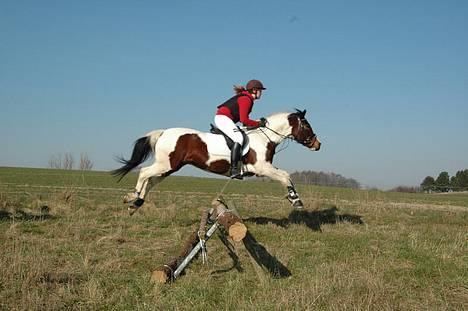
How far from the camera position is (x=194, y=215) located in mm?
12289

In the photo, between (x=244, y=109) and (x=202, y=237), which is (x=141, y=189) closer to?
(x=244, y=109)

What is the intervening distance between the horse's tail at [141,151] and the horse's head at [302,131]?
3.02m

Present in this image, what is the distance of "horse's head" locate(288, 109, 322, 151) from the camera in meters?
10.6

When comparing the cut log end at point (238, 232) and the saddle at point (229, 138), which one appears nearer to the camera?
the cut log end at point (238, 232)

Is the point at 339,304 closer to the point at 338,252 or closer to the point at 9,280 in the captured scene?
the point at 338,252

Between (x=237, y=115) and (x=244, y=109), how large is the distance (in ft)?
0.77

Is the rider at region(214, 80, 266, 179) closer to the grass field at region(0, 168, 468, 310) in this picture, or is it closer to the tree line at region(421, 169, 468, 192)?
the grass field at region(0, 168, 468, 310)

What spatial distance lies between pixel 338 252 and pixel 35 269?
4675mm

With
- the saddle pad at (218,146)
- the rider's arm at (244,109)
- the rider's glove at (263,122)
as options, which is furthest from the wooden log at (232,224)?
the rider's glove at (263,122)

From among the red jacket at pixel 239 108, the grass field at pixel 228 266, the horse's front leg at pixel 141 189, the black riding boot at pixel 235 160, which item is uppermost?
the red jacket at pixel 239 108

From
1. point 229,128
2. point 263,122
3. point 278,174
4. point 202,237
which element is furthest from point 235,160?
point 202,237

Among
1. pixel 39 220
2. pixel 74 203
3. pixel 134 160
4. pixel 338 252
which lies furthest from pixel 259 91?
pixel 74 203

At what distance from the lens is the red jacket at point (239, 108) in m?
9.75

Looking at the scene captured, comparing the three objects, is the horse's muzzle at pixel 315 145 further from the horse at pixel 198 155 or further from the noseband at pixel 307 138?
the horse at pixel 198 155
